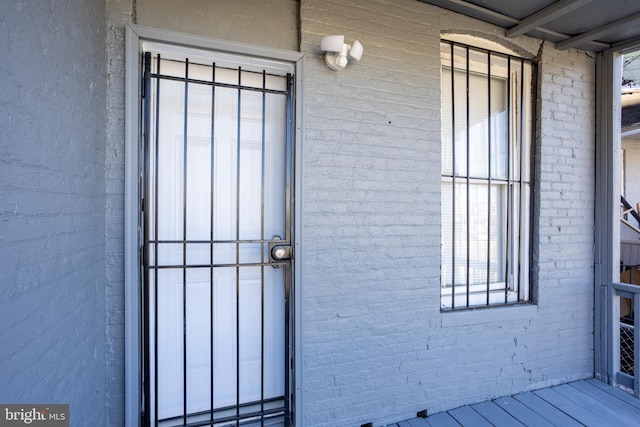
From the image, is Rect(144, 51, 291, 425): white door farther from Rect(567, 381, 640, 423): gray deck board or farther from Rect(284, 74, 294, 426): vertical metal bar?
Rect(567, 381, 640, 423): gray deck board

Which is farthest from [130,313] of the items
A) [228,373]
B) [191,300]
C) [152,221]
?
[228,373]

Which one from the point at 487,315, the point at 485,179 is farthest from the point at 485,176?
the point at 487,315

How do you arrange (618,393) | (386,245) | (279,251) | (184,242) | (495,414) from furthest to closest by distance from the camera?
(618,393) < (495,414) < (386,245) < (279,251) < (184,242)

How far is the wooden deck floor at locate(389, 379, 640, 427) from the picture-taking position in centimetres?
207

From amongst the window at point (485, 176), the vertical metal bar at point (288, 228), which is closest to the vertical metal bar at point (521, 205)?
the window at point (485, 176)

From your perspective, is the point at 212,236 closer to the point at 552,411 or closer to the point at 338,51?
the point at 338,51

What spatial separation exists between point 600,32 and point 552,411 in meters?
2.67

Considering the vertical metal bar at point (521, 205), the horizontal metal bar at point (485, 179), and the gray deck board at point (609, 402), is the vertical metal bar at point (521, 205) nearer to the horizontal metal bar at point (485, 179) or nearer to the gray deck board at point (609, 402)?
the horizontal metal bar at point (485, 179)

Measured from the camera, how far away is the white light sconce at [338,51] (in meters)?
1.79

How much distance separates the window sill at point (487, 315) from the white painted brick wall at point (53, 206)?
6.63ft

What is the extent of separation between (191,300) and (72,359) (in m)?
0.64

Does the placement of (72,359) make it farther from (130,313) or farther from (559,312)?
(559,312)

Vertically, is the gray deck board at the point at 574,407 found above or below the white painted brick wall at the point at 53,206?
below

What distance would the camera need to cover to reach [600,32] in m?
2.30
